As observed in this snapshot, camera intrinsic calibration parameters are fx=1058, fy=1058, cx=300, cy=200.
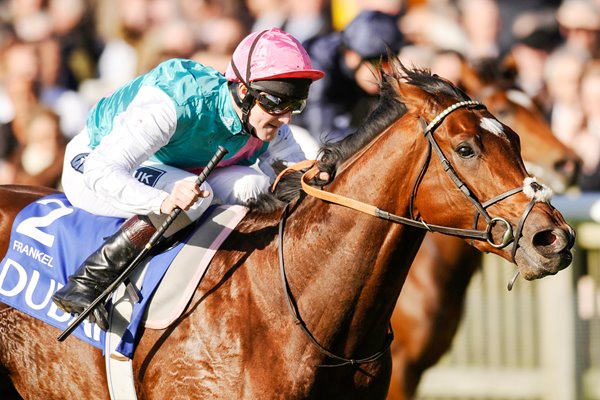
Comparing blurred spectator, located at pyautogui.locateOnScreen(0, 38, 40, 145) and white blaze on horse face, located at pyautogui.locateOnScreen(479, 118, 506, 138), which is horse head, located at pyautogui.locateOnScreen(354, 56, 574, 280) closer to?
white blaze on horse face, located at pyautogui.locateOnScreen(479, 118, 506, 138)

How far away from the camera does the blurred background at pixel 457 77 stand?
20.9 feet

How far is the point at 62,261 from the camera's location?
4117mm

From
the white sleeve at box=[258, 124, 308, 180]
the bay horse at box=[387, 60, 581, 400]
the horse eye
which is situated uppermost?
the horse eye

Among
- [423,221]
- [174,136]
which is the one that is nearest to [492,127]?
[423,221]

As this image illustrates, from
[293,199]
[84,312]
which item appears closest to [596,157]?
[293,199]

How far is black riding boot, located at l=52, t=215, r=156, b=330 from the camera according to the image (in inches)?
152

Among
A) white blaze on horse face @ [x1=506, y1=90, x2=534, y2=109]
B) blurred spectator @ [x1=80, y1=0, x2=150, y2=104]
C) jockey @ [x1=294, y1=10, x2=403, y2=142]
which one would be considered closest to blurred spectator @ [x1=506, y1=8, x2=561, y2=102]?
white blaze on horse face @ [x1=506, y1=90, x2=534, y2=109]

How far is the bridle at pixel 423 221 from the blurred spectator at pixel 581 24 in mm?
4753

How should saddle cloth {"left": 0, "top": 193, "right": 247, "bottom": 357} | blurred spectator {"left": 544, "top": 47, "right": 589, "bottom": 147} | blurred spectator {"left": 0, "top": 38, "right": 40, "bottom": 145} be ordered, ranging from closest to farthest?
1. saddle cloth {"left": 0, "top": 193, "right": 247, "bottom": 357}
2. blurred spectator {"left": 544, "top": 47, "right": 589, "bottom": 147}
3. blurred spectator {"left": 0, "top": 38, "right": 40, "bottom": 145}

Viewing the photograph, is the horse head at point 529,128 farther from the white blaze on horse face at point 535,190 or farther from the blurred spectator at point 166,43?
the white blaze on horse face at point 535,190

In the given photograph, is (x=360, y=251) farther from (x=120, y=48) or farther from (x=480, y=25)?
(x=120, y=48)

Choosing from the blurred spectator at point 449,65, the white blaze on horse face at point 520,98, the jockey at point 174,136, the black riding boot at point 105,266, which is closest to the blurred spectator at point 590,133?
the white blaze on horse face at point 520,98

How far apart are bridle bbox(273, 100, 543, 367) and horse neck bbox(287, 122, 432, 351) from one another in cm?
3

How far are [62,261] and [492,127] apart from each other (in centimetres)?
176
